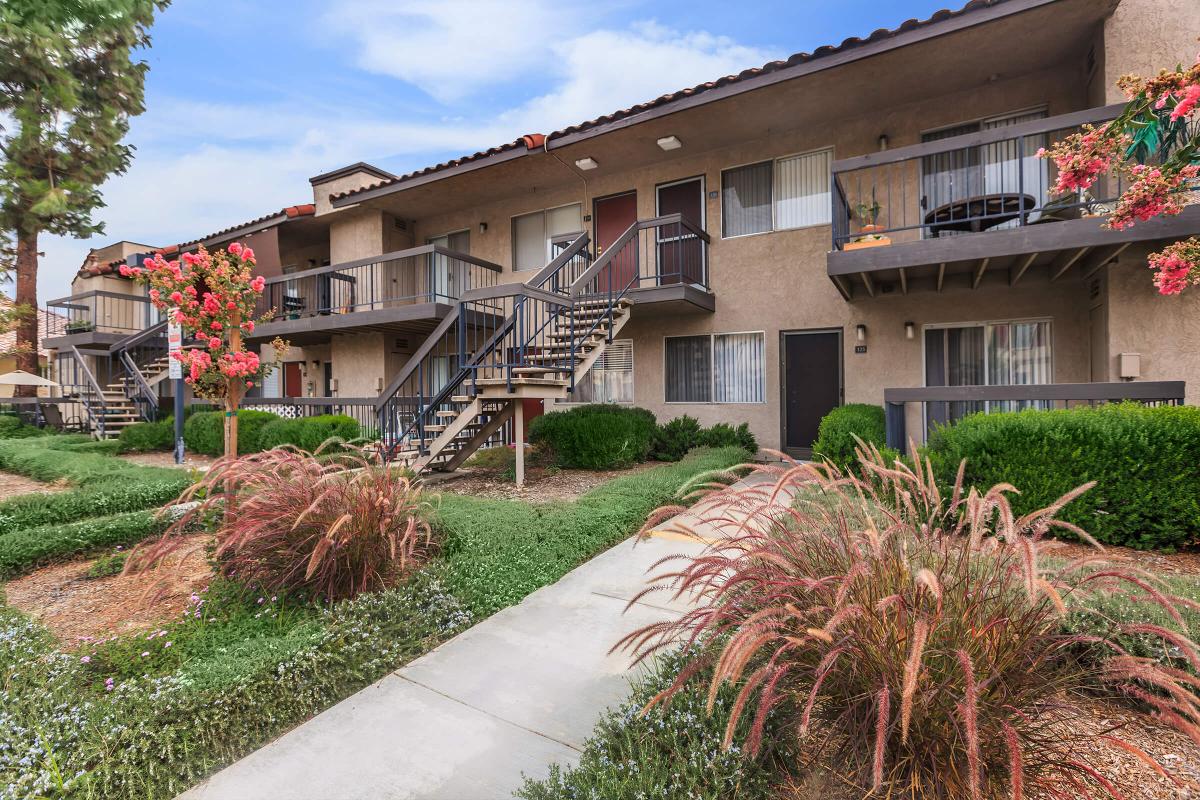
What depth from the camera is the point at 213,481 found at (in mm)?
3938

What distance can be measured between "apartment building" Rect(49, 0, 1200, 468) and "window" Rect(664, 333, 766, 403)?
0.14 ft

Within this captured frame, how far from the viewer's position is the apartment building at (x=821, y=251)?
695 centimetres

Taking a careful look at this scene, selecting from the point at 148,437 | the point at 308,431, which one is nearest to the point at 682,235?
the point at 308,431

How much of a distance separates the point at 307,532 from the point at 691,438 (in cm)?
755

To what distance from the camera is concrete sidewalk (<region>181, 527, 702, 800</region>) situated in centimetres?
215

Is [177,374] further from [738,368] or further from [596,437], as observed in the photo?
[738,368]

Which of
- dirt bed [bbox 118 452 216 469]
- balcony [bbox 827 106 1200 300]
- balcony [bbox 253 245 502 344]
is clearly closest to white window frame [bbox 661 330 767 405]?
balcony [bbox 827 106 1200 300]

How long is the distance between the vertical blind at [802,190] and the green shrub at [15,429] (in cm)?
2107

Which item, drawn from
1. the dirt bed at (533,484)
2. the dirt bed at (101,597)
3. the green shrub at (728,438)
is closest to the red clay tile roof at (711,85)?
the green shrub at (728,438)

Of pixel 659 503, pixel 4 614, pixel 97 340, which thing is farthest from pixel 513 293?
pixel 97 340

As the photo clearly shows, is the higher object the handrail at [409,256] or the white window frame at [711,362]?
the handrail at [409,256]

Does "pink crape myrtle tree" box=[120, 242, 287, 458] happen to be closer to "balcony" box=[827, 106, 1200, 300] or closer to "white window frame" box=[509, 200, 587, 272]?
"balcony" box=[827, 106, 1200, 300]

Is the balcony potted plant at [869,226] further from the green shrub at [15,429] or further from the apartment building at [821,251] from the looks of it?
the green shrub at [15,429]

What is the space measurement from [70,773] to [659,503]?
16.4ft
